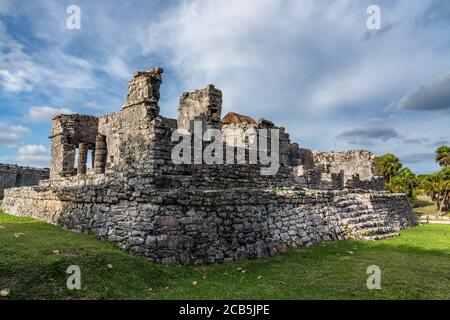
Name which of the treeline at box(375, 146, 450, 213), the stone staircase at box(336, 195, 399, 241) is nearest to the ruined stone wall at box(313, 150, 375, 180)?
the treeline at box(375, 146, 450, 213)

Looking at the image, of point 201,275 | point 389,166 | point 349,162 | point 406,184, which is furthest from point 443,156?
point 201,275

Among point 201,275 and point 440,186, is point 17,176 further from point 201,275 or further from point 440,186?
point 440,186

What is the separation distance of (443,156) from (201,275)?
4711cm

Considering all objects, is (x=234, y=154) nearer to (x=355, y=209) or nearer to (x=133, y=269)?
(x=355, y=209)

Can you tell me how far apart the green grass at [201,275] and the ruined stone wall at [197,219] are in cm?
41

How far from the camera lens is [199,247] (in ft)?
28.0

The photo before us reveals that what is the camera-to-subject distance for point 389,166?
4616 centimetres

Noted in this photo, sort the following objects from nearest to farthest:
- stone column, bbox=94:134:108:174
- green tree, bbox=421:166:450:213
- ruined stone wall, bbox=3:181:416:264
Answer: ruined stone wall, bbox=3:181:416:264 < stone column, bbox=94:134:108:174 < green tree, bbox=421:166:450:213

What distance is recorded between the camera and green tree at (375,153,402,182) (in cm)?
4584

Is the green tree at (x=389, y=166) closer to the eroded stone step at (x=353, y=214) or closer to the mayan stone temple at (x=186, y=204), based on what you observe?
the mayan stone temple at (x=186, y=204)

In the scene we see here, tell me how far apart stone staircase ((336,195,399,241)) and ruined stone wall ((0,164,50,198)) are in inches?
1102

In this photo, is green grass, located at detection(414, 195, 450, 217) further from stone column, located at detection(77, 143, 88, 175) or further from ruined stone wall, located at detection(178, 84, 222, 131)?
stone column, located at detection(77, 143, 88, 175)

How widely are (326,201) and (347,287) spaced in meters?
6.54

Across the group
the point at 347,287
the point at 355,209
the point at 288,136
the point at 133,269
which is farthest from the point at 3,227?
the point at 288,136
